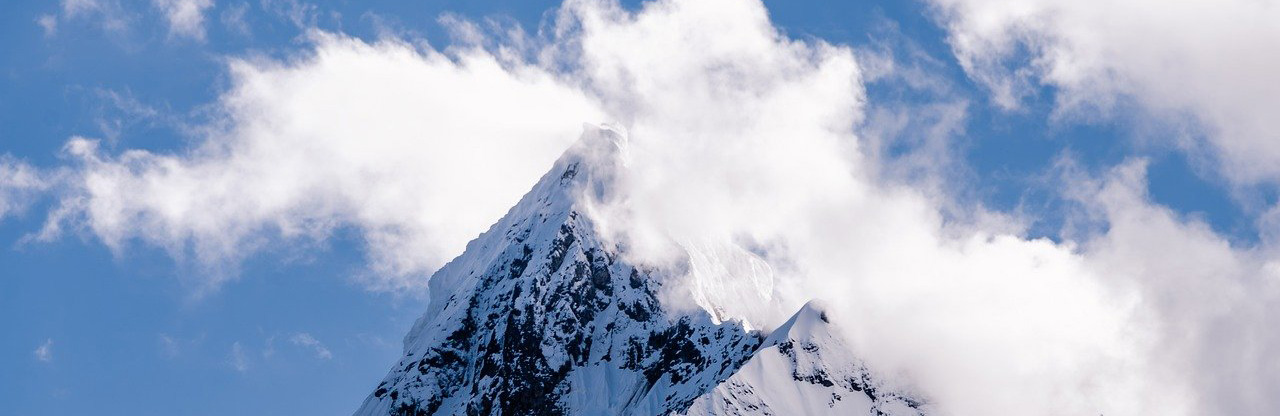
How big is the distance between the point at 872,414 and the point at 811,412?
27.0 feet

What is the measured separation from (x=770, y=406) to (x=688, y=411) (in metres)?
11.5

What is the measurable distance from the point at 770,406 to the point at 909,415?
18.9 metres

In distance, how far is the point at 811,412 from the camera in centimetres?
19950

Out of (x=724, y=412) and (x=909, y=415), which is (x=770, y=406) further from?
(x=909, y=415)

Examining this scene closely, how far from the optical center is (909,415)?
19975cm

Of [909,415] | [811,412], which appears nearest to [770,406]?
[811,412]

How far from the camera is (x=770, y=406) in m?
199

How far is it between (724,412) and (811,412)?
12.4 meters

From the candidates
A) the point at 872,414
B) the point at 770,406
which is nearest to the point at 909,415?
the point at 872,414

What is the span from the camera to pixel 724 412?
19588 cm

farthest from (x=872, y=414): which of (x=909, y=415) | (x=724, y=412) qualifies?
(x=724, y=412)

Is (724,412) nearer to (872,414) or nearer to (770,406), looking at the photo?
(770,406)

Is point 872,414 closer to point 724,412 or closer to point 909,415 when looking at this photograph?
point 909,415

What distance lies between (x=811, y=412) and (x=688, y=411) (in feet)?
56.2
